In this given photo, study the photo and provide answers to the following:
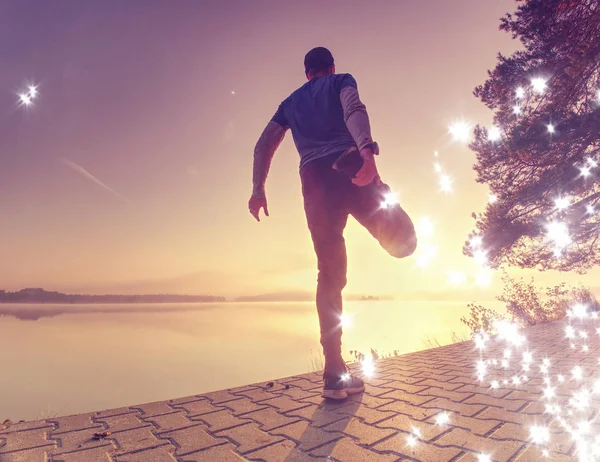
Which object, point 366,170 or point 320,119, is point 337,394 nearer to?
point 366,170

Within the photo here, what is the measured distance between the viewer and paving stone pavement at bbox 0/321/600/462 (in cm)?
169

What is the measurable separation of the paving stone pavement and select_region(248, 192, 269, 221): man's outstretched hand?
1544mm

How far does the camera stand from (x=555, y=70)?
8500 millimetres

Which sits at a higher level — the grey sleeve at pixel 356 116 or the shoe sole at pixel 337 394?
the grey sleeve at pixel 356 116

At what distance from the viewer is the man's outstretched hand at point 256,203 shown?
308 cm

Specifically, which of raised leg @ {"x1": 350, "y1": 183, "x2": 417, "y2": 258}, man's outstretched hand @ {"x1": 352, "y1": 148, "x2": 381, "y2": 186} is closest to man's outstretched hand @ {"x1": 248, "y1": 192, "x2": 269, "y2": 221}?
raised leg @ {"x1": 350, "y1": 183, "x2": 417, "y2": 258}

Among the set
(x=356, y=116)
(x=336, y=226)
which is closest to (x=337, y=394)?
(x=336, y=226)

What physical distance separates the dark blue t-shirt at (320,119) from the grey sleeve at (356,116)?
0.36 feet

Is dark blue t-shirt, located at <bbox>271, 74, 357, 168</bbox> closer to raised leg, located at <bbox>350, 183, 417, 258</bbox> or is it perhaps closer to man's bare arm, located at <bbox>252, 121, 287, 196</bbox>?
man's bare arm, located at <bbox>252, 121, 287, 196</bbox>

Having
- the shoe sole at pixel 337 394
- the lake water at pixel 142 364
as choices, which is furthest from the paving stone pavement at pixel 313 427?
the lake water at pixel 142 364

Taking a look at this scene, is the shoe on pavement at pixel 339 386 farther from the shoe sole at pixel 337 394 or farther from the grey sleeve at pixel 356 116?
the grey sleeve at pixel 356 116

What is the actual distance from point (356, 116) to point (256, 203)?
3.71ft

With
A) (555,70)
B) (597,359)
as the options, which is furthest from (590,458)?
(555,70)

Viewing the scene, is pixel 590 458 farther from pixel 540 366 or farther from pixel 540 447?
pixel 540 366
